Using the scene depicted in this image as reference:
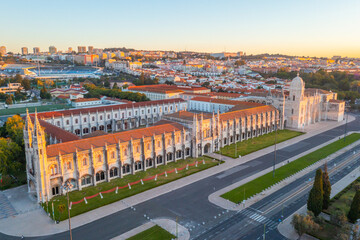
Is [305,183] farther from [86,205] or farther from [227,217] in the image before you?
[86,205]

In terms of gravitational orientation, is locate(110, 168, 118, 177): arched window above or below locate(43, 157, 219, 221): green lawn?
above

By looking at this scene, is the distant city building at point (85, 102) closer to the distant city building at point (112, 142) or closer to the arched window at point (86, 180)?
the distant city building at point (112, 142)

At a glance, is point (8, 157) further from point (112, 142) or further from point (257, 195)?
point (257, 195)

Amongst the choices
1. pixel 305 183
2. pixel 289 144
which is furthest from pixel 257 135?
pixel 305 183

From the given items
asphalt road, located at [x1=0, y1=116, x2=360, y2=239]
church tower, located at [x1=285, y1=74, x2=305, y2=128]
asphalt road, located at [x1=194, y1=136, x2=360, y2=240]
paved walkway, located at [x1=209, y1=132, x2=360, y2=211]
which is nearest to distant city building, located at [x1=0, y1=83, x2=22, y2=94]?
church tower, located at [x1=285, y1=74, x2=305, y2=128]

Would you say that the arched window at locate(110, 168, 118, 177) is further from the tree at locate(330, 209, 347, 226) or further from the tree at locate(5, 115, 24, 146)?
the tree at locate(330, 209, 347, 226)

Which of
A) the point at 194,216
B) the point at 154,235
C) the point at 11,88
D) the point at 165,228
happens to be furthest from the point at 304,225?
the point at 11,88

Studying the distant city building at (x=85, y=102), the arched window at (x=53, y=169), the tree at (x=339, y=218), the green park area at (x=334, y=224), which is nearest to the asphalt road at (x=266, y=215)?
the green park area at (x=334, y=224)
